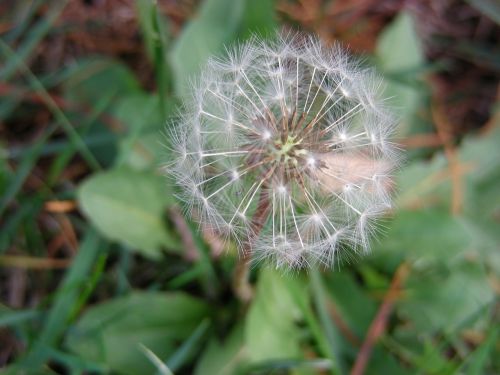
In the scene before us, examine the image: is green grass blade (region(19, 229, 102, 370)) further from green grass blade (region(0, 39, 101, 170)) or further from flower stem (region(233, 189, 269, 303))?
flower stem (region(233, 189, 269, 303))

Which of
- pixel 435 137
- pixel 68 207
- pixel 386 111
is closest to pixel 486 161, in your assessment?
pixel 435 137

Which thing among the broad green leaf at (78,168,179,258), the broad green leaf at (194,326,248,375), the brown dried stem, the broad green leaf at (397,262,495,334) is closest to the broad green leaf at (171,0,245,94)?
the broad green leaf at (78,168,179,258)

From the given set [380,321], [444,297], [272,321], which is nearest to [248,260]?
[272,321]

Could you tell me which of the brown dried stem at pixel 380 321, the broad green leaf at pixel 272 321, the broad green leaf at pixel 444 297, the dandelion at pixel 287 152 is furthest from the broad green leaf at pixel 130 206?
the broad green leaf at pixel 444 297

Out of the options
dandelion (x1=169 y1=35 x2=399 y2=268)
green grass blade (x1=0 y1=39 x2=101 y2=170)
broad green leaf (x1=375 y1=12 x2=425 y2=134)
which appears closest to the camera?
dandelion (x1=169 y1=35 x2=399 y2=268)

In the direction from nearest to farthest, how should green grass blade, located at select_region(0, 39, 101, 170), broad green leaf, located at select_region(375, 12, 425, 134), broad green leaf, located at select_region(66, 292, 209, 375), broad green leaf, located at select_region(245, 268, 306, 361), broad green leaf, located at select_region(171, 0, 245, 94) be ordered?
1. broad green leaf, located at select_region(245, 268, 306, 361)
2. broad green leaf, located at select_region(66, 292, 209, 375)
3. green grass blade, located at select_region(0, 39, 101, 170)
4. broad green leaf, located at select_region(171, 0, 245, 94)
5. broad green leaf, located at select_region(375, 12, 425, 134)

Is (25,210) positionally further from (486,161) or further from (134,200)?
(486,161)
